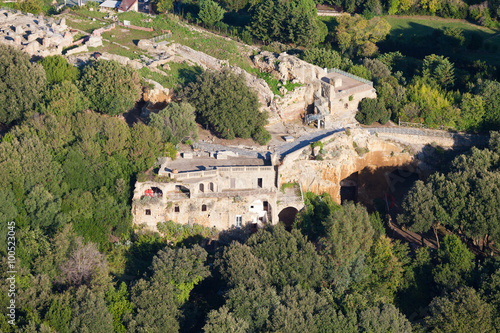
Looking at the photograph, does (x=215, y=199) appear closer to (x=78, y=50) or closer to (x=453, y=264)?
(x=453, y=264)

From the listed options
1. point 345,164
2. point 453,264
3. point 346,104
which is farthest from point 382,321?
point 346,104

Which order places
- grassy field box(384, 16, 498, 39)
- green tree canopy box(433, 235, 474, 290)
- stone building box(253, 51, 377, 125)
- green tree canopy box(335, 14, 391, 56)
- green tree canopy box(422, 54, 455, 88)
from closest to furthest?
1. green tree canopy box(433, 235, 474, 290)
2. stone building box(253, 51, 377, 125)
3. green tree canopy box(422, 54, 455, 88)
4. green tree canopy box(335, 14, 391, 56)
5. grassy field box(384, 16, 498, 39)

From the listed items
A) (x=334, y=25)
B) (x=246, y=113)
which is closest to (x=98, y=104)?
(x=246, y=113)

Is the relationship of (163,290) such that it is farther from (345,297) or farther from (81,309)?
(345,297)

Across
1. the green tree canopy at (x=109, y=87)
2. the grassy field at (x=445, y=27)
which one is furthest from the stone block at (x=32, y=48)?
the grassy field at (x=445, y=27)

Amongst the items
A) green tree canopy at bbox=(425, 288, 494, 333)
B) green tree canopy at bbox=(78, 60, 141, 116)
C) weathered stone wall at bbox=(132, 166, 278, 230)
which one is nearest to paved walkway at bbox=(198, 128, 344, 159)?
weathered stone wall at bbox=(132, 166, 278, 230)

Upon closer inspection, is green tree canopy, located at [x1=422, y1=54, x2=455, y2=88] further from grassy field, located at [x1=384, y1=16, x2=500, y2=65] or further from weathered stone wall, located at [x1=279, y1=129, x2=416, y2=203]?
weathered stone wall, located at [x1=279, y1=129, x2=416, y2=203]
